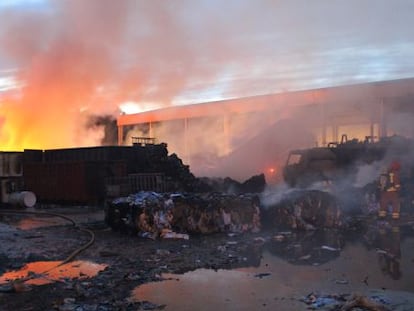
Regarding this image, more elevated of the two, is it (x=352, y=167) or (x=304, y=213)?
(x=352, y=167)

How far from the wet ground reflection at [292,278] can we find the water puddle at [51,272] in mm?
1217

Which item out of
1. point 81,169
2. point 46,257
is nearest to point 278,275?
point 46,257

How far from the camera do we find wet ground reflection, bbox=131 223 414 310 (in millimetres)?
5676

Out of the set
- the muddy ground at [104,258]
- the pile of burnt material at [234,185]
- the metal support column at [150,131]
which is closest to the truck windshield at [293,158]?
the pile of burnt material at [234,185]

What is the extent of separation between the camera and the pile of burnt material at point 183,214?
34.2 feet

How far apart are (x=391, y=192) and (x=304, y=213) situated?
8.17 feet

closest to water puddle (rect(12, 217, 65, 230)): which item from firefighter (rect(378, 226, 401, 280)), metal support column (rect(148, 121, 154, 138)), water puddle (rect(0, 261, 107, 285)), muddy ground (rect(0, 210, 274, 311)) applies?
muddy ground (rect(0, 210, 274, 311))

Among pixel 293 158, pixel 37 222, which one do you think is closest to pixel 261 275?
pixel 37 222

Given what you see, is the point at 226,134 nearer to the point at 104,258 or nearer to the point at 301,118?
the point at 301,118

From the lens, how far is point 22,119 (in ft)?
88.9

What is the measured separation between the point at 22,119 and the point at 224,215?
19.5m

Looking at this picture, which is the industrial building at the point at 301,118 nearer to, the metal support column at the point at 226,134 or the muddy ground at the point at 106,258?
the metal support column at the point at 226,134

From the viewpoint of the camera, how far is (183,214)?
422 inches

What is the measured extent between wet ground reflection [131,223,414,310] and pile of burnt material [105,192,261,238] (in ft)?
5.34
